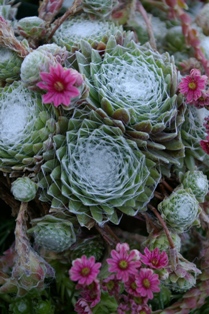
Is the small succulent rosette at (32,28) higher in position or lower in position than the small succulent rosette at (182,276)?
higher

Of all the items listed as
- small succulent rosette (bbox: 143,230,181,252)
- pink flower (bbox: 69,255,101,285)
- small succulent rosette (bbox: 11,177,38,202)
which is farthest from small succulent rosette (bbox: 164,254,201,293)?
small succulent rosette (bbox: 11,177,38,202)

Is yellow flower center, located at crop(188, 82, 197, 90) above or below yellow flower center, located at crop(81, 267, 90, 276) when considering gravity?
above

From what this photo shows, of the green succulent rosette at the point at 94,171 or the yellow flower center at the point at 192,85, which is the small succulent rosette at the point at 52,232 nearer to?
the green succulent rosette at the point at 94,171

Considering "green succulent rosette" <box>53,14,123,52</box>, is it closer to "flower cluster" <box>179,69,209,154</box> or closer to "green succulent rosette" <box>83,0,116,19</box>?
"green succulent rosette" <box>83,0,116,19</box>

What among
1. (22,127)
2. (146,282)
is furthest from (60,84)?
(146,282)

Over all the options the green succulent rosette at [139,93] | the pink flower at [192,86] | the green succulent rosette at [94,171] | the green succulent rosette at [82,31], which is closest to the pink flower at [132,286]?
the green succulent rosette at [94,171]
